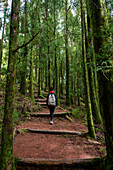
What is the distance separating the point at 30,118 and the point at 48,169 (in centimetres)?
512

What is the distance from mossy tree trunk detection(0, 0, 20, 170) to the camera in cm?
234

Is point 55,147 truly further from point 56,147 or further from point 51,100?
point 51,100

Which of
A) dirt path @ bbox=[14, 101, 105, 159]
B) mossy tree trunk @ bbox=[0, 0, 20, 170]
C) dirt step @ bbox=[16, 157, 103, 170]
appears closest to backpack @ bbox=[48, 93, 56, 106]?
dirt path @ bbox=[14, 101, 105, 159]

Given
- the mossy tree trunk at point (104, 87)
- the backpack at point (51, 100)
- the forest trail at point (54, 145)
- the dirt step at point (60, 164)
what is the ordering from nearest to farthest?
the mossy tree trunk at point (104, 87) < the dirt step at point (60, 164) < the forest trail at point (54, 145) < the backpack at point (51, 100)

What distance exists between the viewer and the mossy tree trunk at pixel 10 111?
7.69ft

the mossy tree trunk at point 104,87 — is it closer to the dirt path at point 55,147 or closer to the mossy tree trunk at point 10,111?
the dirt path at point 55,147

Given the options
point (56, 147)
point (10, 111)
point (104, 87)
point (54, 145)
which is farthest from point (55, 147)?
point (104, 87)

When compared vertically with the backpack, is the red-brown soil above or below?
below

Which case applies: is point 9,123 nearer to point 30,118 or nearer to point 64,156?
point 64,156

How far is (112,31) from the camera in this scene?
1.93 metres

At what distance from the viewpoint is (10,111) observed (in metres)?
2.54

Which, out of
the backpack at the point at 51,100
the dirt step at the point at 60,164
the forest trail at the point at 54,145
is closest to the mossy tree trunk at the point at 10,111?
the dirt step at the point at 60,164

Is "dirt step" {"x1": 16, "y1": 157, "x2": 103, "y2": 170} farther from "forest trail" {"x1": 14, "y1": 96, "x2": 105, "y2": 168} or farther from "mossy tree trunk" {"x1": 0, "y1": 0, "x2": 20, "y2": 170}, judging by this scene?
"mossy tree trunk" {"x1": 0, "y1": 0, "x2": 20, "y2": 170}

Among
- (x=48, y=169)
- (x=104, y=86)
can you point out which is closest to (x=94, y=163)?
(x=48, y=169)
